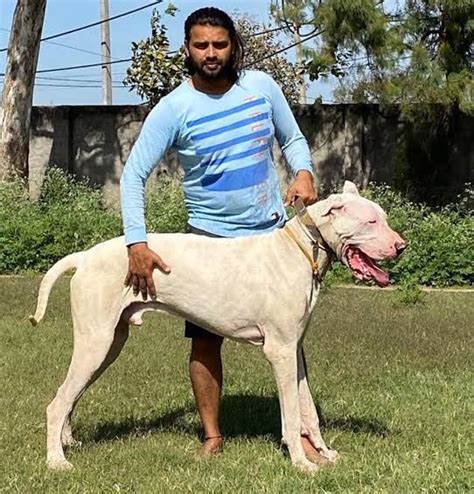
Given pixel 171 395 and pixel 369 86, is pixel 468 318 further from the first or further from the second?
pixel 369 86

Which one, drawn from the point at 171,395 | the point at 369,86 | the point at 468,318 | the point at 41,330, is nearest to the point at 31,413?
the point at 171,395

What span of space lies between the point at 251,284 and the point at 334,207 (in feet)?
1.87

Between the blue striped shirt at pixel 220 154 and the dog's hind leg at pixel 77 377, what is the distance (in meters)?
0.56

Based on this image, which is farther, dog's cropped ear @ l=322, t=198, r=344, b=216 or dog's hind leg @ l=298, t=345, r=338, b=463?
dog's hind leg @ l=298, t=345, r=338, b=463

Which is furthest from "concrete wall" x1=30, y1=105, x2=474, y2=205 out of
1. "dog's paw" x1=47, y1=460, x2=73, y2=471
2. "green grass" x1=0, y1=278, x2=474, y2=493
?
"dog's paw" x1=47, y1=460, x2=73, y2=471

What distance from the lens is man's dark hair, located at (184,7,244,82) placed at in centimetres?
484

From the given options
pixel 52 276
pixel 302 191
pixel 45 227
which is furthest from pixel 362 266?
pixel 45 227

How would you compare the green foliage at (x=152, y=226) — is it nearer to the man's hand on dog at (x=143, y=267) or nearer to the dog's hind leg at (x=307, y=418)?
the dog's hind leg at (x=307, y=418)

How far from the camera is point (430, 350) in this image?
822cm

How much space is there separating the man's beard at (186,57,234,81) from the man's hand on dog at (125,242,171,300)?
3.04ft

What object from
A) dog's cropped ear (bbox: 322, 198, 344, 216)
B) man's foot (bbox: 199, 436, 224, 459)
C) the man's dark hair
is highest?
the man's dark hair

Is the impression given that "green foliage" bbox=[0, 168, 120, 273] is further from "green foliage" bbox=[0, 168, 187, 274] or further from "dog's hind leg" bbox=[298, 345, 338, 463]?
"dog's hind leg" bbox=[298, 345, 338, 463]

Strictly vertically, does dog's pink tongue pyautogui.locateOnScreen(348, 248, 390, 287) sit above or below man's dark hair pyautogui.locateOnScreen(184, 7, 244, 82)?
below

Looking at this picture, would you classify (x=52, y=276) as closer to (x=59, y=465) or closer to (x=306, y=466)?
(x=59, y=465)
